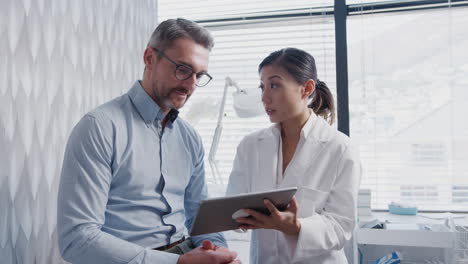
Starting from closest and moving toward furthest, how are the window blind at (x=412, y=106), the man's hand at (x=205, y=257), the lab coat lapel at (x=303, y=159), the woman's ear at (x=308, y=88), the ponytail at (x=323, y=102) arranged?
the man's hand at (x=205, y=257) → the lab coat lapel at (x=303, y=159) → the woman's ear at (x=308, y=88) → the ponytail at (x=323, y=102) → the window blind at (x=412, y=106)

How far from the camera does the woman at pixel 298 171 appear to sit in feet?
4.59

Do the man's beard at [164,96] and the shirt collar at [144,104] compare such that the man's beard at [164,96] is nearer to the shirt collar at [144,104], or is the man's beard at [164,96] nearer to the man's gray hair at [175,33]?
the shirt collar at [144,104]

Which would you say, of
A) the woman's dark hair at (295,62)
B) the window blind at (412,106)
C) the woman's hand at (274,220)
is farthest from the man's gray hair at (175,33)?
the window blind at (412,106)

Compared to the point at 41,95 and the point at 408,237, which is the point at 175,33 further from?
the point at 408,237

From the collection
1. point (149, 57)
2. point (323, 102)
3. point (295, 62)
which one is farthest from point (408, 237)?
point (149, 57)

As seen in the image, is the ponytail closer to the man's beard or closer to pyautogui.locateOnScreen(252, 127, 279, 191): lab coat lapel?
pyautogui.locateOnScreen(252, 127, 279, 191): lab coat lapel

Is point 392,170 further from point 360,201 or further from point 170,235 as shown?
point 170,235

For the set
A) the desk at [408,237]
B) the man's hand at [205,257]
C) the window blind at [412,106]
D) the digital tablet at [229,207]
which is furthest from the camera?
the window blind at [412,106]

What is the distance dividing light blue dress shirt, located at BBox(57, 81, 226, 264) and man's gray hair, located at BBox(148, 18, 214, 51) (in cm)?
17

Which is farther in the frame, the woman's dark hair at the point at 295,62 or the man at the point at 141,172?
the woman's dark hair at the point at 295,62

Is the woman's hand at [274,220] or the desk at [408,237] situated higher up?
the woman's hand at [274,220]

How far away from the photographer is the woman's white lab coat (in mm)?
1404

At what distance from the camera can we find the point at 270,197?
46.8 inches

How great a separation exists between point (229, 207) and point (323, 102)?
860 mm
